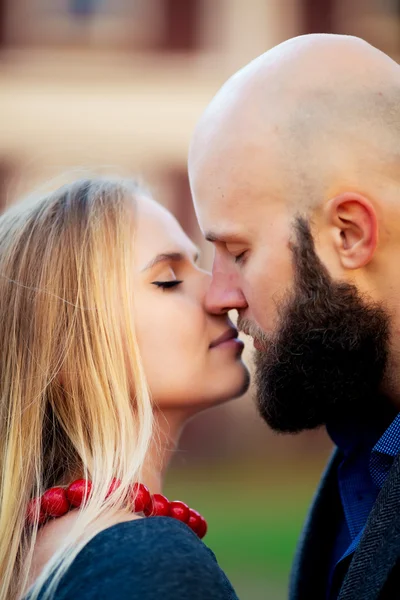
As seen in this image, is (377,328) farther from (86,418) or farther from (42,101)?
(42,101)

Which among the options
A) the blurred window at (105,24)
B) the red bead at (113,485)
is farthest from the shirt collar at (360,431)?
the blurred window at (105,24)

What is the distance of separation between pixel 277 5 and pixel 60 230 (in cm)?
1014

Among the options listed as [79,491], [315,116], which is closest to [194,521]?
[79,491]

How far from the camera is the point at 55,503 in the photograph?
2.28 meters

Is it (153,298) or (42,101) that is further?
(42,101)

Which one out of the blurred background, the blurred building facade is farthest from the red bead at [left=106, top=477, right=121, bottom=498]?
the blurred building facade

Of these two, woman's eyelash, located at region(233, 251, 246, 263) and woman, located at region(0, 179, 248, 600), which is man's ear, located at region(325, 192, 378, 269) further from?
woman, located at region(0, 179, 248, 600)

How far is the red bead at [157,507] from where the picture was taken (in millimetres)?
2404

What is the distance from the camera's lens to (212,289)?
284 cm

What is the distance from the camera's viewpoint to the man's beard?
2.54 metres

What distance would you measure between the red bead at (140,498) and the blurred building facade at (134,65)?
30.6 ft

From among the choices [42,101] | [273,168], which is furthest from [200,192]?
[42,101]

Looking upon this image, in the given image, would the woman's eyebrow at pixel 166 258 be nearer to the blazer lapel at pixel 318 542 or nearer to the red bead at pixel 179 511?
the red bead at pixel 179 511

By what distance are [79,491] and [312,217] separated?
41.0 inches
